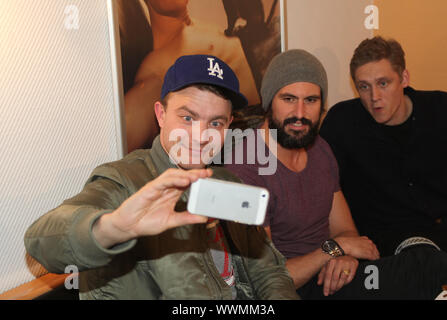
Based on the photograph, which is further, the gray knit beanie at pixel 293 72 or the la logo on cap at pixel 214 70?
the gray knit beanie at pixel 293 72

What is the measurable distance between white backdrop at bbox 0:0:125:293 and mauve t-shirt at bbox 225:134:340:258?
22.8 inches

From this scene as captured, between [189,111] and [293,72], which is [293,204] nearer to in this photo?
[293,72]

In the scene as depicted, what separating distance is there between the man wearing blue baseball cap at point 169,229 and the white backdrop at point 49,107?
1.03ft

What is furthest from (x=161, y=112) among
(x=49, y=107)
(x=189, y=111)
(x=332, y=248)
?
(x=332, y=248)

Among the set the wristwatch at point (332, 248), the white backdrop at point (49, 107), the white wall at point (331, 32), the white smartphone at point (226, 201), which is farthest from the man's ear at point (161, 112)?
the white wall at point (331, 32)

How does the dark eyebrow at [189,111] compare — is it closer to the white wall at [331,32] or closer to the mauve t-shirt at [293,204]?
the mauve t-shirt at [293,204]

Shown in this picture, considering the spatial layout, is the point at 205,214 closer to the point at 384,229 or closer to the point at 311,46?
the point at 384,229

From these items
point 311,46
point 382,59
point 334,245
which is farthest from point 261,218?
point 311,46

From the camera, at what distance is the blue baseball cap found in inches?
46.5

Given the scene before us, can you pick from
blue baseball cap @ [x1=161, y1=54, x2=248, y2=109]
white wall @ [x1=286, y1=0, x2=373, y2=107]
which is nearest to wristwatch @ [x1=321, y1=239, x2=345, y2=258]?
blue baseball cap @ [x1=161, y1=54, x2=248, y2=109]

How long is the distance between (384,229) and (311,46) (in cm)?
121

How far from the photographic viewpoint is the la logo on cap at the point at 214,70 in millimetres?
1198

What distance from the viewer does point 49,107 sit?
4.32 ft
